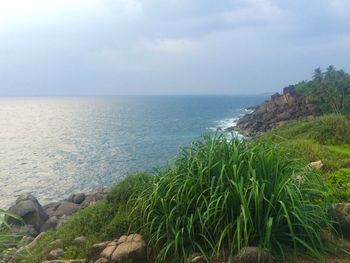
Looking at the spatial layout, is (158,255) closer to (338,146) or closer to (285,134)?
(338,146)

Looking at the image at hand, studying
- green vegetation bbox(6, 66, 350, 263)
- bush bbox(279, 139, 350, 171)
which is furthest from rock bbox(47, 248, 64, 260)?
bush bbox(279, 139, 350, 171)

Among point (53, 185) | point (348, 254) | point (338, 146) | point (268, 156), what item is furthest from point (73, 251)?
point (53, 185)

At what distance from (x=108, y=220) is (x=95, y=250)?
5.04 feet

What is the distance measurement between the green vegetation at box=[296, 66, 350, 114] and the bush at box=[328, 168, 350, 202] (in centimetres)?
5184

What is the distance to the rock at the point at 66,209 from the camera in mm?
25572

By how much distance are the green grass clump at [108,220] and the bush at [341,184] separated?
4.18 meters

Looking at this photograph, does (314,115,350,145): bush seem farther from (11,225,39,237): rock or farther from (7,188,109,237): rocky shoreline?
(11,225,39,237): rock

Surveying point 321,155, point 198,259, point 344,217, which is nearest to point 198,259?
point 198,259

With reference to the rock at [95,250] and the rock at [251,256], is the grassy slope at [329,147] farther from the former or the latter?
the rock at [95,250]

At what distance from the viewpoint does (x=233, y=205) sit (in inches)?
234

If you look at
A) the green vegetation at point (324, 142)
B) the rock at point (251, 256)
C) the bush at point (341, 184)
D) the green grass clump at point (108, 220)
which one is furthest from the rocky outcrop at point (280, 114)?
the rock at point (251, 256)

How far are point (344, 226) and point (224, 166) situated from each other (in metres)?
2.26

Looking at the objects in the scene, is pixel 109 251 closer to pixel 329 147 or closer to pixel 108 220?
pixel 108 220

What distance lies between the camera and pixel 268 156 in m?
6.55
